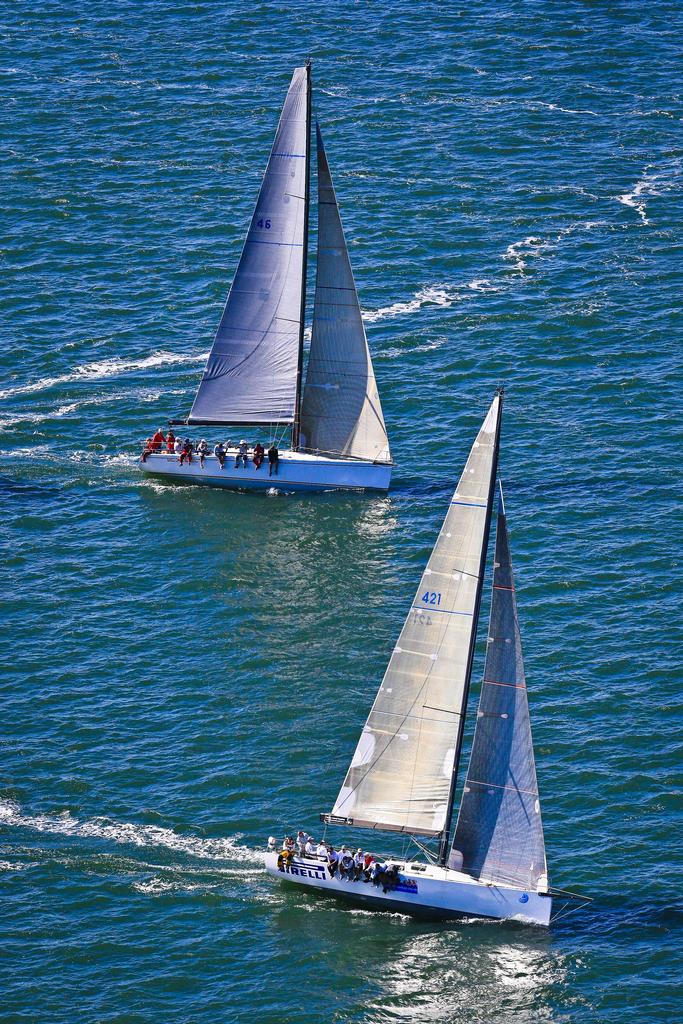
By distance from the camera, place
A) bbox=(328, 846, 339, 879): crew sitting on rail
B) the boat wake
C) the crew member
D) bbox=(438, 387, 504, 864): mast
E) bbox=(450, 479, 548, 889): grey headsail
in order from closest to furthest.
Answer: bbox=(438, 387, 504, 864): mast < bbox=(450, 479, 548, 889): grey headsail < bbox=(328, 846, 339, 879): crew sitting on rail < the crew member < the boat wake

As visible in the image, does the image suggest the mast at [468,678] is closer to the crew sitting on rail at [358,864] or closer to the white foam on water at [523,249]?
the crew sitting on rail at [358,864]

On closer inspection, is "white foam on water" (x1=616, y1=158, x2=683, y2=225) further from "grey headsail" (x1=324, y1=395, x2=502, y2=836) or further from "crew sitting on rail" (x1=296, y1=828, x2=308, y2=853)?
"crew sitting on rail" (x1=296, y1=828, x2=308, y2=853)

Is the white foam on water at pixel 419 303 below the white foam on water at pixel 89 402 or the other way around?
the other way around

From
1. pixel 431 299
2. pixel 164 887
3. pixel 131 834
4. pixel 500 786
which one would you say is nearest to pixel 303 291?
pixel 431 299

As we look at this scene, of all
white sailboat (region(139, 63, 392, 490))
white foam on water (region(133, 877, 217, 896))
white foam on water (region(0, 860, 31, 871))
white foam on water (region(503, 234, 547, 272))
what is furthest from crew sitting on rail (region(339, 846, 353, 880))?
white foam on water (region(503, 234, 547, 272))

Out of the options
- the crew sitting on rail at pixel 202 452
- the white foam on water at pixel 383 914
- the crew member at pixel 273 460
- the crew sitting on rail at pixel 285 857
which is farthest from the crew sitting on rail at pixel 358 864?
the crew sitting on rail at pixel 202 452
